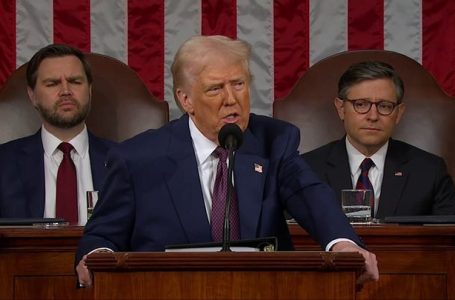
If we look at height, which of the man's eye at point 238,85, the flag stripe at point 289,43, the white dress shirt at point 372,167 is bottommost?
the white dress shirt at point 372,167

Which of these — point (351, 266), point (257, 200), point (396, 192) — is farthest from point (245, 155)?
point (396, 192)

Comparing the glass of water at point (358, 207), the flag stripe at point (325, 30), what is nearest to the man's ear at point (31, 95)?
the flag stripe at point (325, 30)

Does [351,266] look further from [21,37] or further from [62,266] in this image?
[21,37]

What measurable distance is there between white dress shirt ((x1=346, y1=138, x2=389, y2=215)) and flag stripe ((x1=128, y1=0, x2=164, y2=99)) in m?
1.28

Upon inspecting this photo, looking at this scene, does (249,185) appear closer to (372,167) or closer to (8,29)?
(372,167)

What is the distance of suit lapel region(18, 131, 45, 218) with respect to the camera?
472 centimetres

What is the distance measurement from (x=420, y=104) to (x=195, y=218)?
2.23 meters

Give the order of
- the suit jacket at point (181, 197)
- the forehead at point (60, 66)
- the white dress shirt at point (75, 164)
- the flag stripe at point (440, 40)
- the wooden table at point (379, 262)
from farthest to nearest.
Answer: the flag stripe at point (440, 40) < the forehead at point (60, 66) < the white dress shirt at point (75, 164) < the wooden table at point (379, 262) < the suit jacket at point (181, 197)

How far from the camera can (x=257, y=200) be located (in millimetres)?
3377

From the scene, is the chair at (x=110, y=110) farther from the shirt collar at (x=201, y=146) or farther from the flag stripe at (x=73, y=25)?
the shirt collar at (x=201, y=146)

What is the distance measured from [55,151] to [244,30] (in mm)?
1285

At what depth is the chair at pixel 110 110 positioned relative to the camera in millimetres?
5371

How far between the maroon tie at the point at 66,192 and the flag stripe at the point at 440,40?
72.3 inches

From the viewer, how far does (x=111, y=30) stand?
19.2 ft
